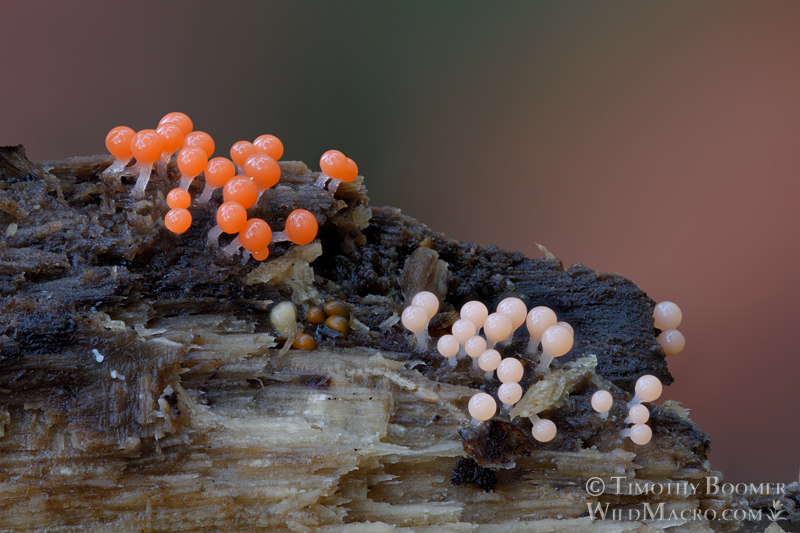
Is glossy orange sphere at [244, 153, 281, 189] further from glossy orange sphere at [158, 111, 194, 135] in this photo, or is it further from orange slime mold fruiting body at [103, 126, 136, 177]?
orange slime mold fruiting body at [103, 126, 136, 177]

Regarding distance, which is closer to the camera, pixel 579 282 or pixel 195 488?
pixel 195 488

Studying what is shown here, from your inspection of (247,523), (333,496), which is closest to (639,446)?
(333,496)

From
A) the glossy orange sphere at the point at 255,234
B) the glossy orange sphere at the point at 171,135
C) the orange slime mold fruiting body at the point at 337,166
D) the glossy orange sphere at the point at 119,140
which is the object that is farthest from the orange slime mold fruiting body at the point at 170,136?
the orange slime mold fruiting body at the point at 337,166

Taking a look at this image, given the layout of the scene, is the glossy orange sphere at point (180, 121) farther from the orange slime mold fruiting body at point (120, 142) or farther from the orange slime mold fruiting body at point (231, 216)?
the orange slime mold fruiting body at point (231, 216)

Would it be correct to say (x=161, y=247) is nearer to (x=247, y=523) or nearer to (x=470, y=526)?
(x=247, y=523)

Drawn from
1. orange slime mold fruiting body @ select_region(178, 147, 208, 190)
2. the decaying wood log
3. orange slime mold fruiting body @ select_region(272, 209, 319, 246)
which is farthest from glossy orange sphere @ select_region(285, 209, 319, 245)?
orange slime mold fruiting body @ select_region(178, 147, 208, 190)

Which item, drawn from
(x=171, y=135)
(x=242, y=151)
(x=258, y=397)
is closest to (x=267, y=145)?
(x=242, y=151)
